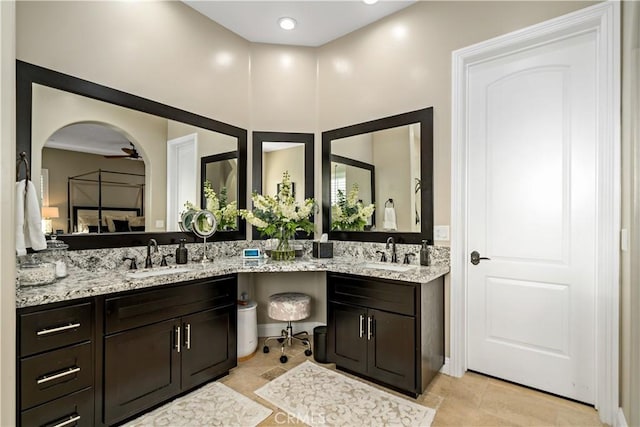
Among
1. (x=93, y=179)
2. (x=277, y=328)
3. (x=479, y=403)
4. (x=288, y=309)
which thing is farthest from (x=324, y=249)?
(x=93, y=179)

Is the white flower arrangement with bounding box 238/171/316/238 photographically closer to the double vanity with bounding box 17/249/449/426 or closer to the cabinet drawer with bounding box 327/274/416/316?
the double vanity with bounding box 17/249/449/426

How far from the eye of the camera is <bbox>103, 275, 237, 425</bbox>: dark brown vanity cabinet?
1818 mm

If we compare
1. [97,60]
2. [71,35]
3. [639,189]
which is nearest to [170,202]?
[97,60]

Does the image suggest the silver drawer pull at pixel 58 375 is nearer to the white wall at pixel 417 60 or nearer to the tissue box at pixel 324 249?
the tissue box at pixel 324 249

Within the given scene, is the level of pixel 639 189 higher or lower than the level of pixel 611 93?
lower

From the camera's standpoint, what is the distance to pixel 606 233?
6.32ft

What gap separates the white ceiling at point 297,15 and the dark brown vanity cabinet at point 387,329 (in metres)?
2.33

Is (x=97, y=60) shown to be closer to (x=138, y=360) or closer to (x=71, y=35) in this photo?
(x=71, y=35)

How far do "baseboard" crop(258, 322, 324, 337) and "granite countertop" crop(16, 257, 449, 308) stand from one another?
0.82 meters

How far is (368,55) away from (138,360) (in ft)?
10.0

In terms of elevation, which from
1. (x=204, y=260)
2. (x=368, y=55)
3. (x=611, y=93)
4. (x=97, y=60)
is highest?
(x=368, y=55)

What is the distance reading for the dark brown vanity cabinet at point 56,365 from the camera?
1.49 metres

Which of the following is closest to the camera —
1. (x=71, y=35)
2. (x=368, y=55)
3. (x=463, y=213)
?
(x=71, y=35)

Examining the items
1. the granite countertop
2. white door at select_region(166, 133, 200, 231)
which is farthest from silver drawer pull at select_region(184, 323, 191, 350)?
white door at select_region(166, 133, 200, 231)
